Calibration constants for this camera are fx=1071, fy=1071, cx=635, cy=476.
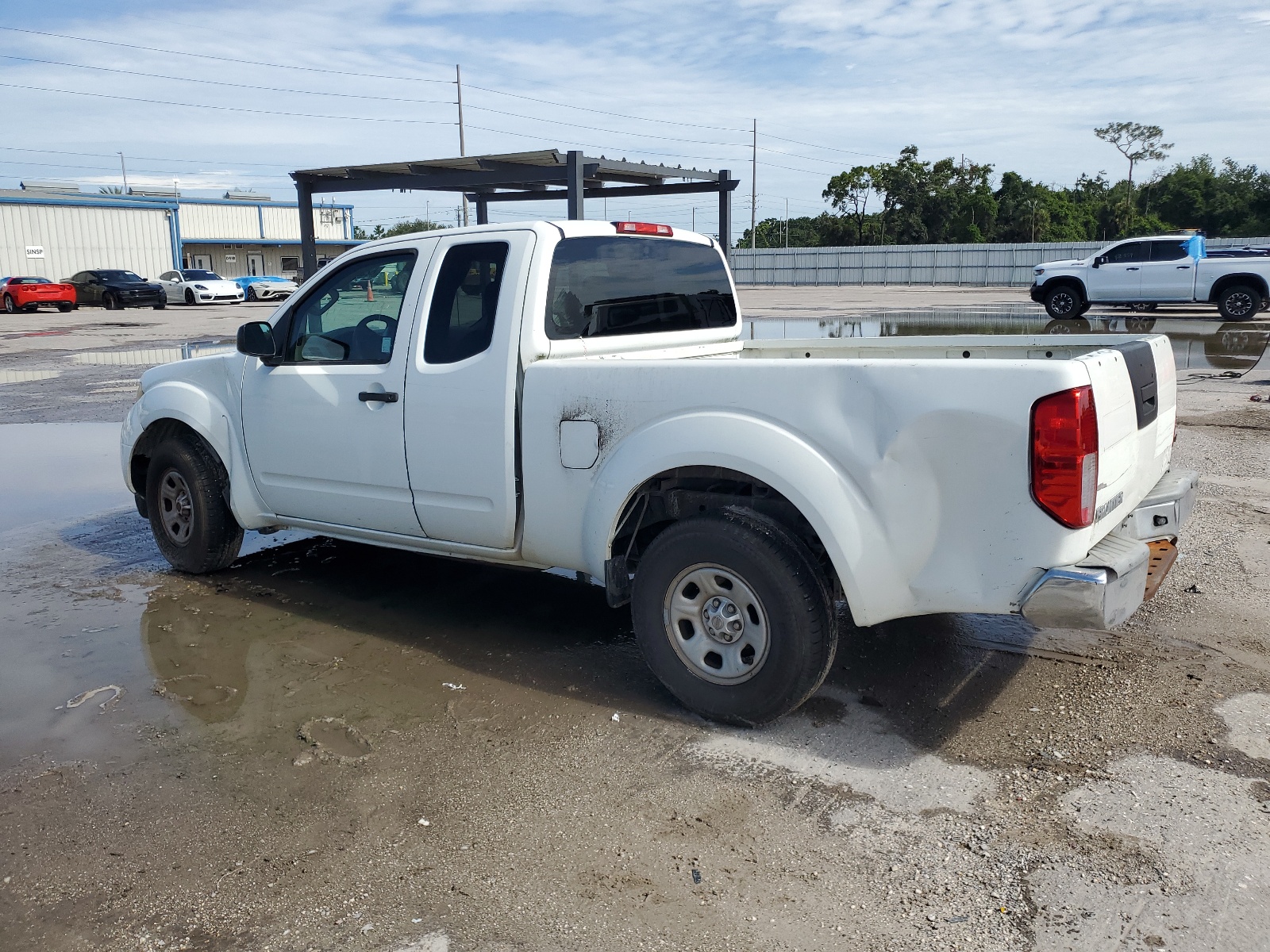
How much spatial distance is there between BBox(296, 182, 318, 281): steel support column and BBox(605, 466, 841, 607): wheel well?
345 inches

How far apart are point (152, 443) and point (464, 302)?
2.59 meters

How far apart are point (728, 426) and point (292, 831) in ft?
6.58

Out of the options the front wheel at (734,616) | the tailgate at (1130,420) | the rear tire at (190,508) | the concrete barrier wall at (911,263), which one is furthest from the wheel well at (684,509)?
the concrete barrier wall at (911,263)

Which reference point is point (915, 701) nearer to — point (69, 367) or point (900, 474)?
point (900, 474)

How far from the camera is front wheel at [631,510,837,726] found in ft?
12.5

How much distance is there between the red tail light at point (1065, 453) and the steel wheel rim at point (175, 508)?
463cm

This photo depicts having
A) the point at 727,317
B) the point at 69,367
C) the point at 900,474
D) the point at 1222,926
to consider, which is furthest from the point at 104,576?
the point at 69,367

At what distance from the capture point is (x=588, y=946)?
9.31 feet

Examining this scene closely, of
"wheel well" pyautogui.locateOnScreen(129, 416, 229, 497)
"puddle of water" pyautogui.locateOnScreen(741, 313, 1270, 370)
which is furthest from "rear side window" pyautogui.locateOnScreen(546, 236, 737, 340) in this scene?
"puddle of water" pyautogui.locateOnScreen(741, 313, 1270, 370)

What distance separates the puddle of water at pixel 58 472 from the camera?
789cm

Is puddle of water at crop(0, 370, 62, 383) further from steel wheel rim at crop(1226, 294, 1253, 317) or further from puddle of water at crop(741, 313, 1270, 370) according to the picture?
steel wheel rim at crop(1226, 294, 1253, 317)

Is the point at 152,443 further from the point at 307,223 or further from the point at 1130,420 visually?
the point at 307,223

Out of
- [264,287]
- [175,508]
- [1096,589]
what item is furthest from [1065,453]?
[264,287]

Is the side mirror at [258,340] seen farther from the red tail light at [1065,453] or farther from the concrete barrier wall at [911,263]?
the concrete barrier wall at [911,263]
